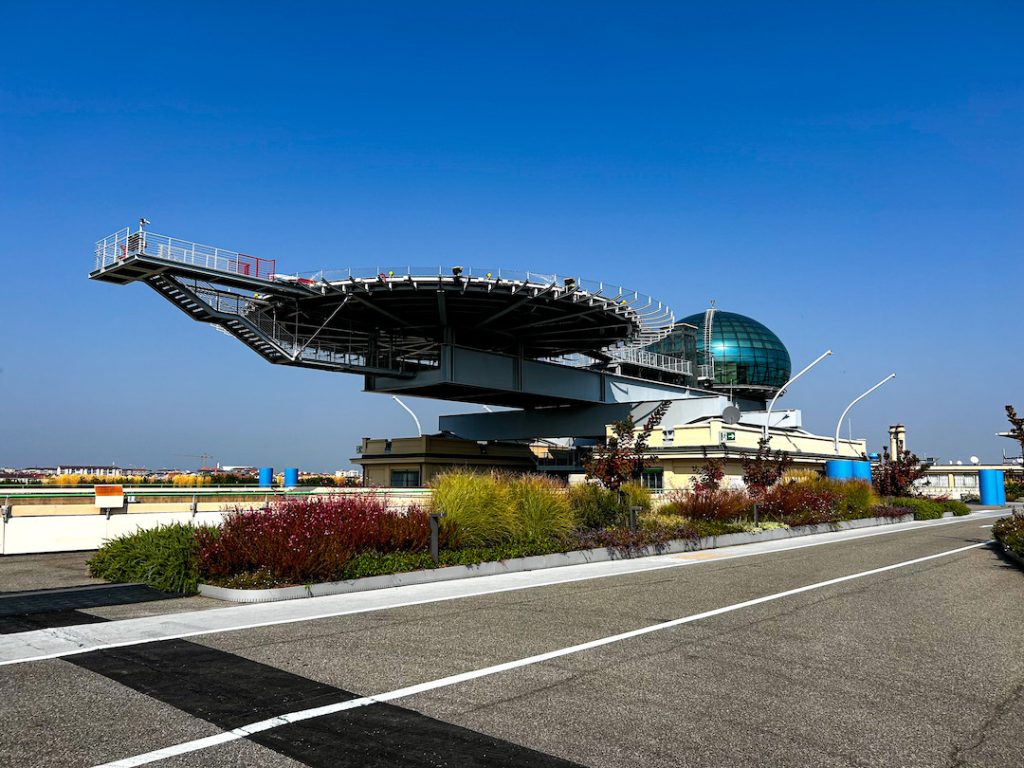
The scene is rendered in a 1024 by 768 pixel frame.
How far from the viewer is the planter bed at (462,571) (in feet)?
39.3

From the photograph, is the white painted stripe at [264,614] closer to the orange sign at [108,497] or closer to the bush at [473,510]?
the bush at [473,510]

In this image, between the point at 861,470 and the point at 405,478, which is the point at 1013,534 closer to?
the point at 861,470

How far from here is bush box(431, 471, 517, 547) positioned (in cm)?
1636

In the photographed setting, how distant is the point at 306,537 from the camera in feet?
43.1

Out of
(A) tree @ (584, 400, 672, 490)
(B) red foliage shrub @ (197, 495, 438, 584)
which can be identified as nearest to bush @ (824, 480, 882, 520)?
(A) tree @ (584, 400, 672, 490)

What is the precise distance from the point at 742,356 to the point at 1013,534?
213 feet

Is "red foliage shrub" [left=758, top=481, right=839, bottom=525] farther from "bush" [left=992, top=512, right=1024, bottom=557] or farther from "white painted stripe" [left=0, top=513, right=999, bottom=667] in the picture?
"white painted stripe" [left=0, top=513, right=999, bottom=667]

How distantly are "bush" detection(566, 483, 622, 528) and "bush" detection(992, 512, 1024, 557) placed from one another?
9502 mm

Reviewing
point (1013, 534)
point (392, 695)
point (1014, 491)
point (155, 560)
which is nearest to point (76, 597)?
point (155, 560)

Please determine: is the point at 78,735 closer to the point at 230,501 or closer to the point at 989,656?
the point at 989,656

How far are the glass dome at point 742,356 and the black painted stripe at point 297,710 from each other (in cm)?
7666

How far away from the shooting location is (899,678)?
302 inches

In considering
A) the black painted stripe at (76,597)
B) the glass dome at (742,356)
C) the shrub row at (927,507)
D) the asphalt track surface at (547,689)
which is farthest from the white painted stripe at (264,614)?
the glass dome at (742,356)

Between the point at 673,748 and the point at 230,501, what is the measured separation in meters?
21.3
